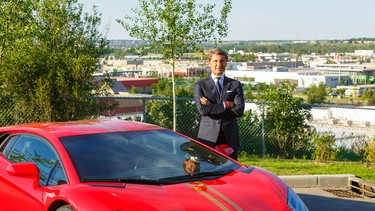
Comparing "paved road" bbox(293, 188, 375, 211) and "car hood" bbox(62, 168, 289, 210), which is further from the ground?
"car hood" bbox(62, 168, 289, 210)

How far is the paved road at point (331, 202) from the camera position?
24.2 ft

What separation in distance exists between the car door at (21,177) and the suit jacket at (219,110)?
224 cm

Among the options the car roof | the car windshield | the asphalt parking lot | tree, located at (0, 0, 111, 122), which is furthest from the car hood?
tree, located at (0, 0, 111, 122)

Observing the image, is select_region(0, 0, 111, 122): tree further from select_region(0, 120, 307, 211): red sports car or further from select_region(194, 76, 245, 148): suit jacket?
select_region(0, 120, 307, 211): red sports car

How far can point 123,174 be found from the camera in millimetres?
4434

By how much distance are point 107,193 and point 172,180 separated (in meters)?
0.51

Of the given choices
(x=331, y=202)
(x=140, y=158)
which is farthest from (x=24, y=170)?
(x=331, y=202)

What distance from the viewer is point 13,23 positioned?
1614 cm

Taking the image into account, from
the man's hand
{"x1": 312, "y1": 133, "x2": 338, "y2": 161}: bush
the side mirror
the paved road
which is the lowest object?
{"x1": 312, "y1": 133, "x2": 338, "y2": 161}: bush

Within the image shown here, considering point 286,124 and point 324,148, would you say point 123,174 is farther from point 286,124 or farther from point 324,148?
point 286,124

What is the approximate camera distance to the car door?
470 centimetres

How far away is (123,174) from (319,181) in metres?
4.92

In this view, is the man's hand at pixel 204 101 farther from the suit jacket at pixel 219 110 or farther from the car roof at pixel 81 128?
the car roof at pixel 81 128

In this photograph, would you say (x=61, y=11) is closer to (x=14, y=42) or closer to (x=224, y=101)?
(x=14, y=42)
